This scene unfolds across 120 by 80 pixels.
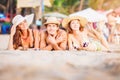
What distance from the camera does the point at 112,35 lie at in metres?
2.44

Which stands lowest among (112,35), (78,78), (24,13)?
(78,78)

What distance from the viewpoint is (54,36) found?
2.09 metres

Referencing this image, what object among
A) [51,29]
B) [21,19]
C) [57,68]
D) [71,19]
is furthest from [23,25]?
[57,68]

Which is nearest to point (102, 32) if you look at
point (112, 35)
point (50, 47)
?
point (112, 35)

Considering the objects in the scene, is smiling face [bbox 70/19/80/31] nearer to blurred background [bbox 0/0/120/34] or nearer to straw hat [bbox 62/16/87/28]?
straw hat [bbox 62/16/87/28]

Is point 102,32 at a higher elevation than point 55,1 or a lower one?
lower

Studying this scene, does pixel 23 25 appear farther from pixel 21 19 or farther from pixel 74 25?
pixel 74 25

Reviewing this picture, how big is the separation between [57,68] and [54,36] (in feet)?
2.01

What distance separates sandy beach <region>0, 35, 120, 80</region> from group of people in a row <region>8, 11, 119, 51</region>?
0.30m

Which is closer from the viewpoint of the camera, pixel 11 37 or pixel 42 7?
pixel 11 37

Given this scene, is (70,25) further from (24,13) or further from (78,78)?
(78,78)

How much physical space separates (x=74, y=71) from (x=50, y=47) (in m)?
0.63

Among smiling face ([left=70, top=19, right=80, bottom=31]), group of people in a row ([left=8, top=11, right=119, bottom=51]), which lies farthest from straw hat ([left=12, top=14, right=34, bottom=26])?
smiling face ([left=70, top=19, right=80, bottom=31])

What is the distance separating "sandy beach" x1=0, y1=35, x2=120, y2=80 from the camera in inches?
55.7
